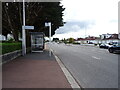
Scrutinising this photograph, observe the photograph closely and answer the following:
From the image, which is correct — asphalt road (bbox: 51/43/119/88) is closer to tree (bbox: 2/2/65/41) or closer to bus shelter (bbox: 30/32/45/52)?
tree (bbox: 2/2/65/41)

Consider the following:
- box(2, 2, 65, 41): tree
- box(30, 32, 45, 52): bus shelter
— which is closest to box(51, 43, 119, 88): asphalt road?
box(2, 2, 65, 41): tree

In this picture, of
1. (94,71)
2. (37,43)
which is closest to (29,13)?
(37,43)

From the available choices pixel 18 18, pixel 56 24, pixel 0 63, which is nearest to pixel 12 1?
pixel 18 18

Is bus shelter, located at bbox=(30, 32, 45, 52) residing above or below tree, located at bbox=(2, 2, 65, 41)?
below

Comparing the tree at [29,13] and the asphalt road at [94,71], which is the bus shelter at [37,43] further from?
the asphalt road at [94,71]

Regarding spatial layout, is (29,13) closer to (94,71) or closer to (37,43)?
(37,43)

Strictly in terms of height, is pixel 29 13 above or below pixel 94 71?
above

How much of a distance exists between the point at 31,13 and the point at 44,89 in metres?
23.4

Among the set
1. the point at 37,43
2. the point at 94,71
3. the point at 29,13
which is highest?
the point at 29,13

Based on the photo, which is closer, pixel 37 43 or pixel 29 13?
pixel 29 13

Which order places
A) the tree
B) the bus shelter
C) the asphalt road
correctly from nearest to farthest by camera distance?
1. the asphalt road
2. the tree
3. the bus shelter

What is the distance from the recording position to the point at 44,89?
6781 mm

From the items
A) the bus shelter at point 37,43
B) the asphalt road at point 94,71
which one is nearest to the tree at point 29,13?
the bus shelter at point 37,43

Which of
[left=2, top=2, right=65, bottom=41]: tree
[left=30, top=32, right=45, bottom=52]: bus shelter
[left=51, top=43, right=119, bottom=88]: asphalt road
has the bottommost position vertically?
[left=51, top=43, right=119, bottom=88]: asphalt road
